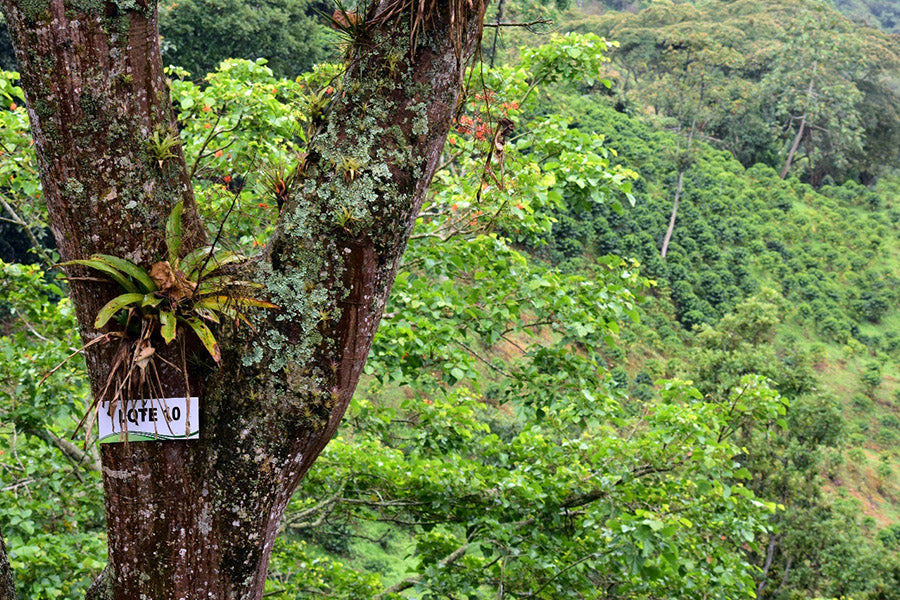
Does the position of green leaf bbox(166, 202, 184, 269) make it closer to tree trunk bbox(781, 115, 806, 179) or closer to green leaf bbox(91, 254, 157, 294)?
green leaf bbox(91, 254, 157, 294)

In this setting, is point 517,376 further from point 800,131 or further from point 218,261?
point 800,131

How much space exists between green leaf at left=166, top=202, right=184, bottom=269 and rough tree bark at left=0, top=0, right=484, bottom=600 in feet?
0.12

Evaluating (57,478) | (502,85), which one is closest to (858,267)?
(502,85)

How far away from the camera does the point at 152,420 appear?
55.9 inches

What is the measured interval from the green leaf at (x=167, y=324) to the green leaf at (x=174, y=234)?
105 mm

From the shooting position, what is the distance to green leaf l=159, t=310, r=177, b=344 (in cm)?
132

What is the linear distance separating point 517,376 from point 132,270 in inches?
122

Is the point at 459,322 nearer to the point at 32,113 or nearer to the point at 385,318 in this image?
the point at 385,318

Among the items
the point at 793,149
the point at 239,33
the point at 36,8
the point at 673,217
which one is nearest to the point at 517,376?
the point at 36,8

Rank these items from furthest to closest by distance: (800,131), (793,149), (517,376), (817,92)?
1. (817,92)
2. (793,149)
3. (800,131)
4. (517,376)

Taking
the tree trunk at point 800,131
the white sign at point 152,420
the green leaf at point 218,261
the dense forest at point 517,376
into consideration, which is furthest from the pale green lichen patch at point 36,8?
the tree trunk at point 800,131

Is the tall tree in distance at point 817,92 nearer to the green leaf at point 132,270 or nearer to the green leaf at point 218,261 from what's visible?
the green leaf at point 218,261

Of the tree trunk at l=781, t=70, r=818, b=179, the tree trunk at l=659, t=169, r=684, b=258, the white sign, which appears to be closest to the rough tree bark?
the white sign

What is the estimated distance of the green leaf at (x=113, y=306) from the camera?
1.31 m
